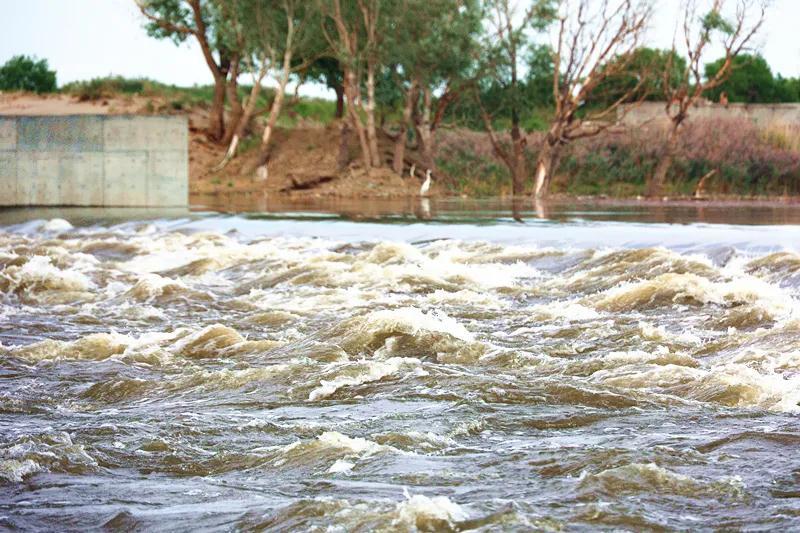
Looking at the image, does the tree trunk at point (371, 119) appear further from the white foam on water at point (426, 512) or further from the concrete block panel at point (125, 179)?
the white foam on water at point (426, 512)

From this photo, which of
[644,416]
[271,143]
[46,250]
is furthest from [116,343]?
[271,143]

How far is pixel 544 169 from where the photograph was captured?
3712 cm

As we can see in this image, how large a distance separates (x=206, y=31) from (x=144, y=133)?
1704cm

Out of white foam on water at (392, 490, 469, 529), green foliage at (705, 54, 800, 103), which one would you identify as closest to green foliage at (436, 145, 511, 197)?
green foliage at (705, 54, 800, 103)

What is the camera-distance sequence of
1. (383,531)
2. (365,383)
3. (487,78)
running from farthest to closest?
(487,78) → (365,383) → (383,531)

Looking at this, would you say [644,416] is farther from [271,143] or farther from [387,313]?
[271,143]

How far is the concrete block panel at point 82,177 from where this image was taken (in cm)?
2816

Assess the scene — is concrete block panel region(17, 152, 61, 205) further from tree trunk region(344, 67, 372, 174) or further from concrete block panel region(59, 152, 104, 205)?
tree trunk region(344, 67, 372, 174)

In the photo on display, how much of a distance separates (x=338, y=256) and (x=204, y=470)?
974 centimetres

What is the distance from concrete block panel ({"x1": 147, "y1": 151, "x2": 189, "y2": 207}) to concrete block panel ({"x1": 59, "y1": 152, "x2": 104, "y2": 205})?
1187 millimetres

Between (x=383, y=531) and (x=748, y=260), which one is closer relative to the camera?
(x=383, y=531)

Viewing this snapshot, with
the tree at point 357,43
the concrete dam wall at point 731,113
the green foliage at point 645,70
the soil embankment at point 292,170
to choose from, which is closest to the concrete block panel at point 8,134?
the soil embankment at point 292,170

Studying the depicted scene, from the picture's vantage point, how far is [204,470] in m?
5.36

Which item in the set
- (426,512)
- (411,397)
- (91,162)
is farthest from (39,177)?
(426,512)
